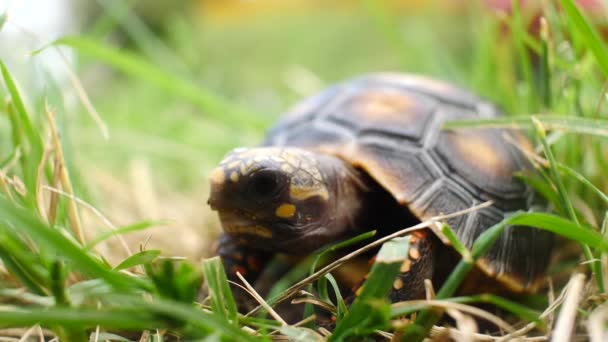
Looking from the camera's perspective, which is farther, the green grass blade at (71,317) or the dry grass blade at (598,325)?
the dry grass blade at (598,325)

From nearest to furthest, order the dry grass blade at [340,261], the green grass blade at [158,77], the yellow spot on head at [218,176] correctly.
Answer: the dry grass blade at [340,261], the yellow spot on head at [218,176], the green grass blade at [158,77]

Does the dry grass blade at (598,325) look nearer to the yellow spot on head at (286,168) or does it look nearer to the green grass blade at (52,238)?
the yellow spot on head at (286,168)

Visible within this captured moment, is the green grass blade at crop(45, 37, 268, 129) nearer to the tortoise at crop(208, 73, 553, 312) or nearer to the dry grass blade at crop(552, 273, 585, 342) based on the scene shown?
the tortoise at crop(208, 73, 553, 312)

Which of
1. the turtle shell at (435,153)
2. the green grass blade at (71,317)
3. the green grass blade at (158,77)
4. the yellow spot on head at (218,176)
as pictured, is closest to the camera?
the green grass blade at (71,317)

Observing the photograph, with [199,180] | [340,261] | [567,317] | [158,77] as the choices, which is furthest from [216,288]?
[199,180]

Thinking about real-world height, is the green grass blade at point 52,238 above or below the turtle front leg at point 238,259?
above

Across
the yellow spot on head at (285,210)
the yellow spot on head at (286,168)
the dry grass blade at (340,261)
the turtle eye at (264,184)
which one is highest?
the yellow spot on head at (286,168)

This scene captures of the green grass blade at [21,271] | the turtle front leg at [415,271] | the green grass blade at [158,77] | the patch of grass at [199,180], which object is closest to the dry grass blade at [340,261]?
the patch of grass at [199,180]

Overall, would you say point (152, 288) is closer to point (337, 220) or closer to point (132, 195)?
point (337, 220)
